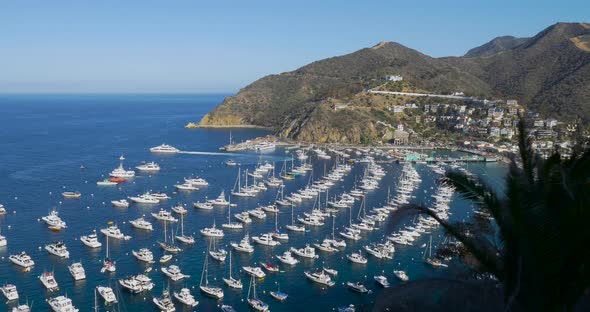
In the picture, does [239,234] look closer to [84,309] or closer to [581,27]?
[84,309]

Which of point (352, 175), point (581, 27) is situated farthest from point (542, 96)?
point (352, 175)

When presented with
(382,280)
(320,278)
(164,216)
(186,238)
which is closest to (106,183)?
(164,216)

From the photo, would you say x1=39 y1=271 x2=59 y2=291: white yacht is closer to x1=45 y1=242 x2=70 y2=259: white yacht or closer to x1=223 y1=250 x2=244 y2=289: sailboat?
x1=45 y1=242 x2=70 y2=259: white yacht

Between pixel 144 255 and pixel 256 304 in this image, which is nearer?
pixel 256 304

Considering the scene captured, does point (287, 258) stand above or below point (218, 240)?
above

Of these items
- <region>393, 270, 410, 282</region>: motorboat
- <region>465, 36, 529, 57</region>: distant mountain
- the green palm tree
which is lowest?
<region>393, 270, 410, 282</region>: motorboat

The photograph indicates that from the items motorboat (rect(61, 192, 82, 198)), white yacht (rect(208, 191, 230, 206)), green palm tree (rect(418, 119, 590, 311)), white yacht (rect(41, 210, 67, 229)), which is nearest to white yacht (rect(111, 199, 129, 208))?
motorboat (rect(61, 192, 82, 198))

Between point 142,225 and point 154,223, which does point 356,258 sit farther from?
point 154,223
